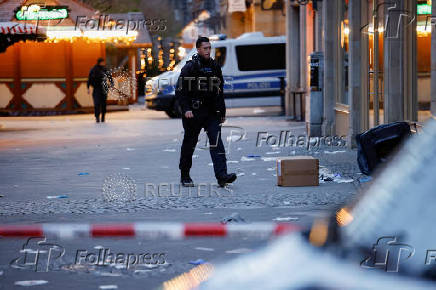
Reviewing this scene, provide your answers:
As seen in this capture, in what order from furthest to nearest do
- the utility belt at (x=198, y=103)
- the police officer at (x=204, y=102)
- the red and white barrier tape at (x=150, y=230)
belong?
the utility belt at (x=198, y=103)
the police officer at (x=204, y=102)
the red and white barrier tape at (x=150, y=230)

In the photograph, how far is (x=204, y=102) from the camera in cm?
1220

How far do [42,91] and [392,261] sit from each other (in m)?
35.5

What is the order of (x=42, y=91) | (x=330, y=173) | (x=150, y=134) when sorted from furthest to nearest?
(x=42, y=91)
(x=150, y=134)
(x=330, y=173)

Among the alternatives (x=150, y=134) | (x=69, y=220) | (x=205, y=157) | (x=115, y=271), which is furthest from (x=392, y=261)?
(x=150, y=134)

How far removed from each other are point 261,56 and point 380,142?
20.6 m

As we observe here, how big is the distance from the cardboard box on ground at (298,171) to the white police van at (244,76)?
742 inches

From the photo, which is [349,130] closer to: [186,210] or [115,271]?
[186,210]

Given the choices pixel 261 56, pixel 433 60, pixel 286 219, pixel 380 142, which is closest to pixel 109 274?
pixel 286 219

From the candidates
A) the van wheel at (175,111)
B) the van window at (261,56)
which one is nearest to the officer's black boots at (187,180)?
the van wheel at (175,111)

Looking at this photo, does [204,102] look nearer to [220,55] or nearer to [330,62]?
[330,62]

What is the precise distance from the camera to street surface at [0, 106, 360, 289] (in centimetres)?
734

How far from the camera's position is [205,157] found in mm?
17359

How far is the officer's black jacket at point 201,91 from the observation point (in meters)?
12.1

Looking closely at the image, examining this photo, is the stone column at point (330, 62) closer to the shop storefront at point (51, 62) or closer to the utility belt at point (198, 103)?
the utility belt at point (198, 103)
